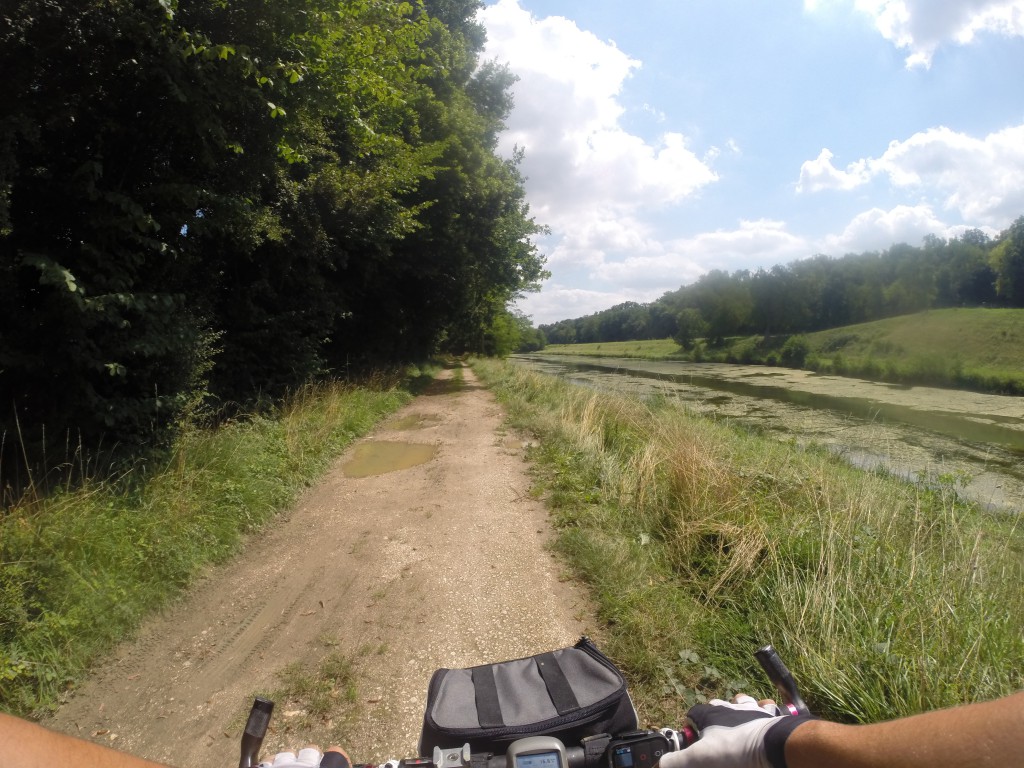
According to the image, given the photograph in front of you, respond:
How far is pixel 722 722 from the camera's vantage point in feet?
4.99

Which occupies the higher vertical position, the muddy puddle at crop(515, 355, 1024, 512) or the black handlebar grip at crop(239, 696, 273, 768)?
the black handlebar grip at crop(239, 696, 273, 768)

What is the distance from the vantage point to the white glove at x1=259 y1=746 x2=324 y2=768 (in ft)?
4.60

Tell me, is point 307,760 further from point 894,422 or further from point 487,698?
point 894,422

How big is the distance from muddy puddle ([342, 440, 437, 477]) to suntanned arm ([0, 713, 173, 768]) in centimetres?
574

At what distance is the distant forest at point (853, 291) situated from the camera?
1088 inches

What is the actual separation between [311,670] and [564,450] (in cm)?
485

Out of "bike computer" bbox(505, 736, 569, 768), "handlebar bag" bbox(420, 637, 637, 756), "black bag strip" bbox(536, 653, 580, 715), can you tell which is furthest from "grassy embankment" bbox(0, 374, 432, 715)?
"bike computer" bbox(505, 736, 569, 768)

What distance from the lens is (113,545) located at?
144 inches

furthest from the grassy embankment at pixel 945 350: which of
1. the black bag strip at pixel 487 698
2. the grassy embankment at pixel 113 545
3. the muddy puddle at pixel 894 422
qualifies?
the black bag strip at pixel 487 698

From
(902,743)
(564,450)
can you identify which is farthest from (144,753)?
(564,450)

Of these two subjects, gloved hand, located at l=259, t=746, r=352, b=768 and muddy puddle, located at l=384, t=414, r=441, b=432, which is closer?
gloved hand, located at l=259, t=746, r=352, b=768

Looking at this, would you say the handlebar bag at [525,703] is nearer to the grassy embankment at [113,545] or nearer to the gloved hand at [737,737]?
the gloved hand at [737,737]

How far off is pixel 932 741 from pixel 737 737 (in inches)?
18.8

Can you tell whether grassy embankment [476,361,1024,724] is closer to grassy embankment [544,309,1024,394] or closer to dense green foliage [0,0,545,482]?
dense green foliage [0,0,545,482]
